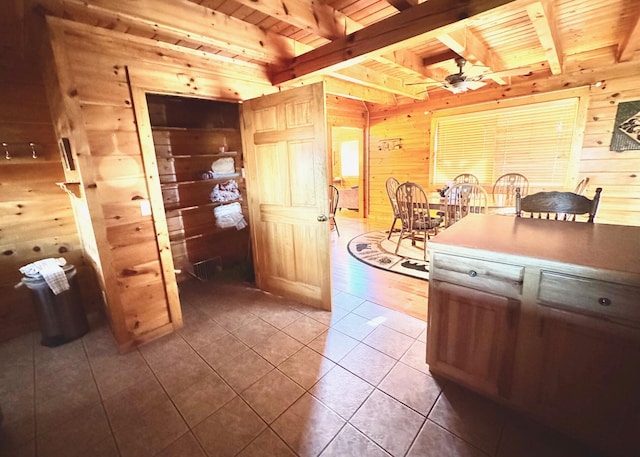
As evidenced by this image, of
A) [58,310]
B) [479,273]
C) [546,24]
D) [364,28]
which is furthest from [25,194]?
[546,24]

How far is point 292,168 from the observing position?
257 cm

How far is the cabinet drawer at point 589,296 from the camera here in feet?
3.55

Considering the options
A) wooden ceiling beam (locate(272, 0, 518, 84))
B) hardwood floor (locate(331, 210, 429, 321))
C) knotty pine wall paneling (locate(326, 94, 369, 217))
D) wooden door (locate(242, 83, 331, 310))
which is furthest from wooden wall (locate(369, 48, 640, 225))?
wooden door (locate(242, 83, 331, 310))

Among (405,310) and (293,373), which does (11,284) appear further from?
(405,310)

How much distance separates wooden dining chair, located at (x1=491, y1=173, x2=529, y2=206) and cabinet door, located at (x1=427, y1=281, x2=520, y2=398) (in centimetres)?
309

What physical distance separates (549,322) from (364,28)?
7.57 feet

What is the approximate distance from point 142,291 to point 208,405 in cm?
115

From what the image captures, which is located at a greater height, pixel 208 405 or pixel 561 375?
pixel 561 375

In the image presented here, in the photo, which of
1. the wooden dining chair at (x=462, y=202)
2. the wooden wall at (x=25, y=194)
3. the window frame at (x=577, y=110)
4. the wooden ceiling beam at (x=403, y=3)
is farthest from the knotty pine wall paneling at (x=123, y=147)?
the window frame at (x=577, y=110)

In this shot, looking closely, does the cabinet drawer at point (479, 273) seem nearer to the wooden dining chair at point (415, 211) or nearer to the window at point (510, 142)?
the wooden dining chair at point (415, 211)

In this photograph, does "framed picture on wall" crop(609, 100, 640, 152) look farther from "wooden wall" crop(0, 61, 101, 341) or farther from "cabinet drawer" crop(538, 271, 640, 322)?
"wooden wall" crop(0, 61, 101, 341)

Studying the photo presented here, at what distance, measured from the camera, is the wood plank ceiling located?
5.88 ft

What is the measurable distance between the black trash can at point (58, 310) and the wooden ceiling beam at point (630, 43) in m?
5.57

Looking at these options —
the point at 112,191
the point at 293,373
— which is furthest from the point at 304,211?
the point at 112,191
